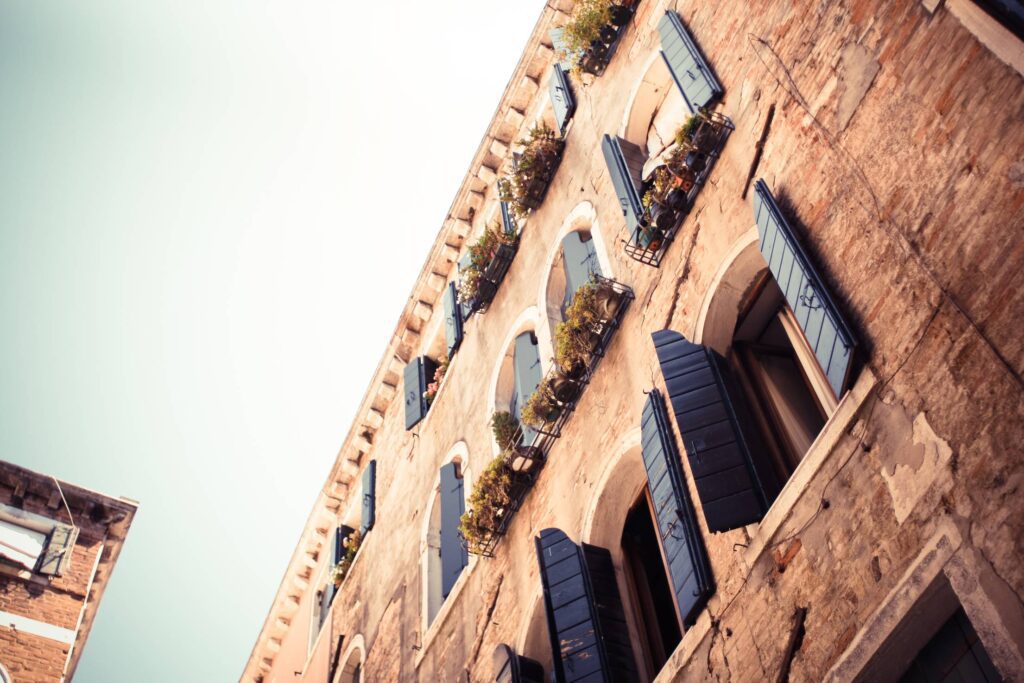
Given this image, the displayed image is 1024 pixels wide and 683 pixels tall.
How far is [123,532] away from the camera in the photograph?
52.3 feet

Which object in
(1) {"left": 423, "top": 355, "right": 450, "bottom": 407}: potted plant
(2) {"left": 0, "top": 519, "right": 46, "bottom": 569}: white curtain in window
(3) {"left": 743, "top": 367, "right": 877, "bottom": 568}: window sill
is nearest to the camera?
(3) {"left": 743, "top": 367, "right": 877, "bottom": 568}: window sill

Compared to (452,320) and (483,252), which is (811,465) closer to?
(483,252)

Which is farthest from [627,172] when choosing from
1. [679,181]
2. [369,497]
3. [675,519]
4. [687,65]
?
[369,497]

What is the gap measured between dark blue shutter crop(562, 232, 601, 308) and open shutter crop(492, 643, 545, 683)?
3559mm

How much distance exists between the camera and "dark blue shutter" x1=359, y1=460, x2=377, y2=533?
14.3 meters

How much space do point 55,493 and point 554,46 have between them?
37.1ft

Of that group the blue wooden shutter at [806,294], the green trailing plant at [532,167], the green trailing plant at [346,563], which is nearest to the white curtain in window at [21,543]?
the green trailing plant at [346,563]

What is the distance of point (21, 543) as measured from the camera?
14469 mm

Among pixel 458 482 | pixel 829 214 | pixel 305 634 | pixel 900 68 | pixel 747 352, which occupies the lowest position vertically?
pixel 305 634

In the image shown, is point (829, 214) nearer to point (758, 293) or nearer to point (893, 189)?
point (893, 189)

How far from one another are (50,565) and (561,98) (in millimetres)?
11219

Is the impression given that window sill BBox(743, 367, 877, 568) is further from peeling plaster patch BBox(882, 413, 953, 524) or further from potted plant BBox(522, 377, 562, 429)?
potted plant BBox(522, 377, 562, 429)

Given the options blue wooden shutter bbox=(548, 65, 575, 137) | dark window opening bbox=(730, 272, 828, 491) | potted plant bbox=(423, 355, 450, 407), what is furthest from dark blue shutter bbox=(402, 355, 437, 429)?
dark window opening bbox=(730, 272, 828, 491)

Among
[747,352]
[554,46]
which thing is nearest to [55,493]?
[554,46]
